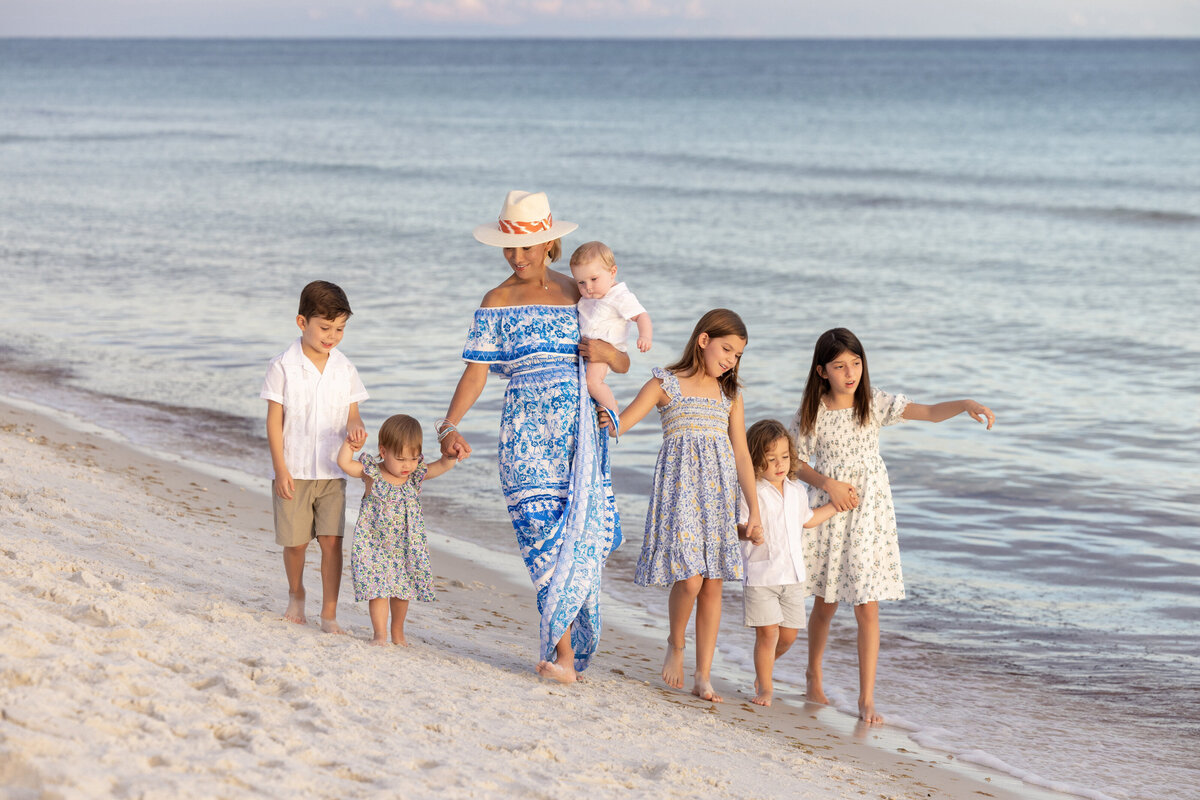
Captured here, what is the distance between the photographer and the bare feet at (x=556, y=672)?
4324 mm

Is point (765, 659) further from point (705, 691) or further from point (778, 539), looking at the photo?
point (778, 539)

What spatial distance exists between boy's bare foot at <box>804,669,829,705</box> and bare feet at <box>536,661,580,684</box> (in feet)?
3.81

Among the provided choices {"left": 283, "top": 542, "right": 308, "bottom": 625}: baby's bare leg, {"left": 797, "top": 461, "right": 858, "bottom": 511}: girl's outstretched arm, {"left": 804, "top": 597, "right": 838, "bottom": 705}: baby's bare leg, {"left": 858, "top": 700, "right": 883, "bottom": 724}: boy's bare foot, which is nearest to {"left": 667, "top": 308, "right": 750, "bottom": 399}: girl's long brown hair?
{"left": 797, "top": 461, "right": 858, "bottom": 511}: girl's outstretched arm

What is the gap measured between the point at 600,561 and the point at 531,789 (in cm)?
139

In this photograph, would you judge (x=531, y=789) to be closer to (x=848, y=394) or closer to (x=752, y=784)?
(x=752, y=784)

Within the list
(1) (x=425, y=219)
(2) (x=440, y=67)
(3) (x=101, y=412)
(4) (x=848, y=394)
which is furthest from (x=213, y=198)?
(2) (x=440, y=67)

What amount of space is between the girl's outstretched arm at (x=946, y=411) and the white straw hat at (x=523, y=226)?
5.16 ft

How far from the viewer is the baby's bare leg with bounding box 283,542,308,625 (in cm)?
447

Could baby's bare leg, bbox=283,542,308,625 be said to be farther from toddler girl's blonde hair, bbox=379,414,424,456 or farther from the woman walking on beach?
the woman walking on beach

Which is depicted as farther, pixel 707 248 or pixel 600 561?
pixel 707 248

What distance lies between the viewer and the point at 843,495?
15.4 feet

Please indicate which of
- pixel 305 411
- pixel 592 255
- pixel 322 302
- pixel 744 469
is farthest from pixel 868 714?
pixel 322 302

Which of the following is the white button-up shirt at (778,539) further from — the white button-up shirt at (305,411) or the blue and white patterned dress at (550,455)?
the white button-up shirt at (305,411)

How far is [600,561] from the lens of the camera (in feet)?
14.4
